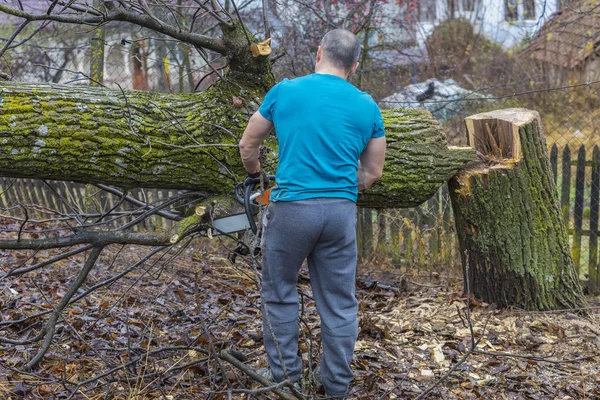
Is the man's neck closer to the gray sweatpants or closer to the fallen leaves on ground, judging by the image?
the gray sweatpants

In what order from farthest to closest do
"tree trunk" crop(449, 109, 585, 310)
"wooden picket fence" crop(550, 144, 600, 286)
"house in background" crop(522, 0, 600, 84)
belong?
"house in background" crop(522, 0, 600, 84)
"wooden picket fence" crop(550, 144, 600, 286)
"tree trunk" crop(449, 109, 585, 310)

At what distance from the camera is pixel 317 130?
2631 millimetres

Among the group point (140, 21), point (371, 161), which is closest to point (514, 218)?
point (371, 161)

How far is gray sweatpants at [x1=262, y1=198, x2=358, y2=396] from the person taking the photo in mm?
2691

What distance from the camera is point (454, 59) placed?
1163 centimetres

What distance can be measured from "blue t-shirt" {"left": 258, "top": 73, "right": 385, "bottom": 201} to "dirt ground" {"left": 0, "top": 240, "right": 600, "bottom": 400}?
2.53 feet

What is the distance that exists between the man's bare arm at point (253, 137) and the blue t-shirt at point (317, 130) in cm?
5

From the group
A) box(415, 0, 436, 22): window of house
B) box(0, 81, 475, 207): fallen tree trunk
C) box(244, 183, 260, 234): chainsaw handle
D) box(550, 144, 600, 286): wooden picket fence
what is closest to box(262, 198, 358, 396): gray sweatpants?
box(244, 183, 260, 234): chainsaw handle

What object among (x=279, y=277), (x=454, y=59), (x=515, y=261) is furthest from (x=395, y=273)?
(x=454, y=59)

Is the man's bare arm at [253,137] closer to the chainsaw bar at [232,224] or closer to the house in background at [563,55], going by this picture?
the chainsaw bar at [232,224]

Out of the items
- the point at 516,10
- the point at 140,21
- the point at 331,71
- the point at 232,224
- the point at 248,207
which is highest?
the point at 516,10

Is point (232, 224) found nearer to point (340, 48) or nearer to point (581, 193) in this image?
point (340, 48)

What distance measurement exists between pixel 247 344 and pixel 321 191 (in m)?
1.47

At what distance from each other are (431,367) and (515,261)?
1.30 m
